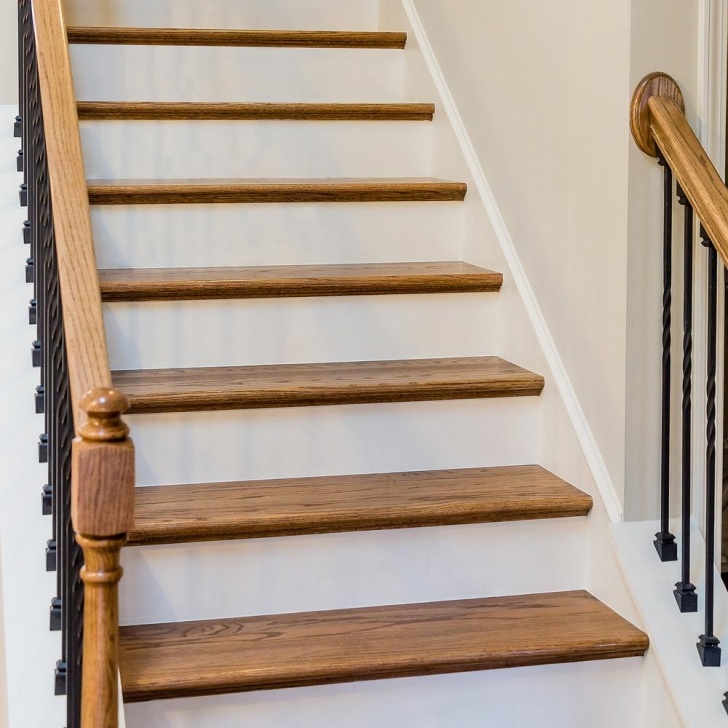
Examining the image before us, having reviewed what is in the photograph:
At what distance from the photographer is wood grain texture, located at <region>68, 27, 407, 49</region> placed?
306 centimetres

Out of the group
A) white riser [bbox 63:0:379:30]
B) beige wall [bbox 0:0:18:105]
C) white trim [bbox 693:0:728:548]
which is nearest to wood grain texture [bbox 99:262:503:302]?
white trim [bbox 693:0:728:548]

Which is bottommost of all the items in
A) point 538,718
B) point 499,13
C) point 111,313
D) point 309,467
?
point 538,718

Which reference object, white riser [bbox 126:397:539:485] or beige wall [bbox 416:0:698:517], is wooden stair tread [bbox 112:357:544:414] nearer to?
white riser [bbox 126:397:539:485]

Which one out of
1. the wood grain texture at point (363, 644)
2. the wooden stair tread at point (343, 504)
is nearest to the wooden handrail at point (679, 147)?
the wooden stair tread at point (343, 504)

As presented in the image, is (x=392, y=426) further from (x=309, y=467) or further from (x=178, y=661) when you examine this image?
(x=178, y=661)

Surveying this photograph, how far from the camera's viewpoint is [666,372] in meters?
1.97

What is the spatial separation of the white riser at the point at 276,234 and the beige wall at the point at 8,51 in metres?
1.06

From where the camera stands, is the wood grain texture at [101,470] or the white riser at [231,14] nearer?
the wood grain texture at [101,470]

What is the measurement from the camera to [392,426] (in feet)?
7.38

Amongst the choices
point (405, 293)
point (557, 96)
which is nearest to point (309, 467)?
point (405, 293)

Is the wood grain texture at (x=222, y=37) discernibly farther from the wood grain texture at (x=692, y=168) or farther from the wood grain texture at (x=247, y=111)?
the wood grain texture at (x=692, y=168)

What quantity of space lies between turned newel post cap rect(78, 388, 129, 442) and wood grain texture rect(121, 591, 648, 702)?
0.77 meters

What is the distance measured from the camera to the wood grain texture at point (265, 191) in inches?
100

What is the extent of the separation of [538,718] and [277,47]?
2185 millimetres
